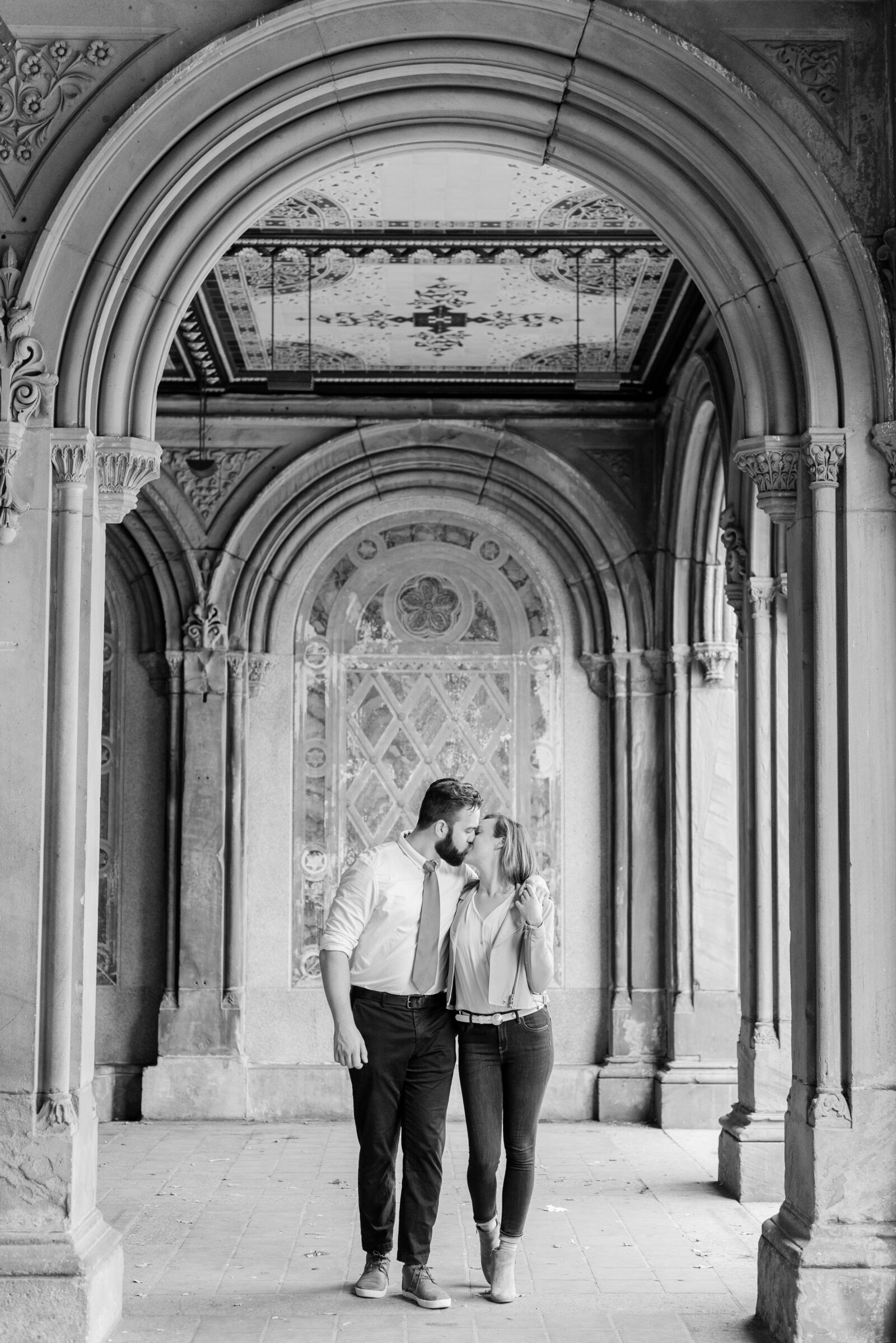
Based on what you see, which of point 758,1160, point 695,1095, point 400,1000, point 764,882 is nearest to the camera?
point 400,1000

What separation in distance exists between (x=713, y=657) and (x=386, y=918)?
4.33 meters

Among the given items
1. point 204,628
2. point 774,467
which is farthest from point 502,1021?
point 204,628

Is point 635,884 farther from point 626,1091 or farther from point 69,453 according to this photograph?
point 69,453

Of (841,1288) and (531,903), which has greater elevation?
(531,903)

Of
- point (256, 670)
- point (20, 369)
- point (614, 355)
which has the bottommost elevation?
point (256, 670)

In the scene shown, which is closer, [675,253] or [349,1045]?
[349,1045]

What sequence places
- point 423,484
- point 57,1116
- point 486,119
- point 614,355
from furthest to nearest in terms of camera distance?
point 423,484 < point 614,355 < point 486,119 < point 57,1116

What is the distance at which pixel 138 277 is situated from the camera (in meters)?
4.77

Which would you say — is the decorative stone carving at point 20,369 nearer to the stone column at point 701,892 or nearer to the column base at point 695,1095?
the stone column at point 701,892

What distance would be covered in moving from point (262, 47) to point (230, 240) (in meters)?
0.59

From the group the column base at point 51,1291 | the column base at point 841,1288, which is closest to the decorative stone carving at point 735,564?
the column base at point 841,1288

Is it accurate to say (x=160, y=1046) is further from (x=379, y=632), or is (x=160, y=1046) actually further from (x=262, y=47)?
(x=262, y=47)

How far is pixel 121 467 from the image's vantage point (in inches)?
183

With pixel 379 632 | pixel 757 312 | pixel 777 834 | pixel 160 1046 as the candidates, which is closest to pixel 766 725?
pixel 777 834
